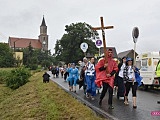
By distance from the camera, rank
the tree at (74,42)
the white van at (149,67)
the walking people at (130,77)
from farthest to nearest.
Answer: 1. the tree at (74,42)
2. the white van at (149,67)
3. the walking people at (130,77)

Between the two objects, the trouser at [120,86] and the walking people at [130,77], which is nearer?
the walking people at [130,77]

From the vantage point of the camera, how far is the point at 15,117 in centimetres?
992

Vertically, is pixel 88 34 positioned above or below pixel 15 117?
above

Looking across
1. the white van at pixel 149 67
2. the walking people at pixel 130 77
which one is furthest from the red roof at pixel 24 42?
the walking people at pixel 130 77

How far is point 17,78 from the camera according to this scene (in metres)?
29.3

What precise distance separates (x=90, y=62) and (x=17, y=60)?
52.3 metres

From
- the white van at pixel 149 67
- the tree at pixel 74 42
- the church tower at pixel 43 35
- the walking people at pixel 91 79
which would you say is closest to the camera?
the walking people at pixel 91 79

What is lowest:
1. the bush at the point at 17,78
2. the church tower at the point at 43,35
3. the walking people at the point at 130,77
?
the bush at the point at 17,78

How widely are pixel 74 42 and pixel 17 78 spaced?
40.7 m

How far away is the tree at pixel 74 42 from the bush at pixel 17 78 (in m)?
36.7

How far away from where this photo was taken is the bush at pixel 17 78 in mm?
28373

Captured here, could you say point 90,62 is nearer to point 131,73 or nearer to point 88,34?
point 131,73

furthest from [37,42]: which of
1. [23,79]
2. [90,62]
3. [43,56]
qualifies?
[90,62]

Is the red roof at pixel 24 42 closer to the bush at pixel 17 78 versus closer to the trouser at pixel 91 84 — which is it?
the bush at pixel 17 78
